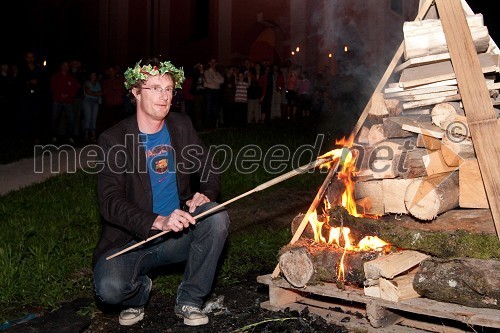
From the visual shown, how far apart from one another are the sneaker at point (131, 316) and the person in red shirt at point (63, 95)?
9896 millimetres

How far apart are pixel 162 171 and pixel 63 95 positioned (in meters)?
10.2

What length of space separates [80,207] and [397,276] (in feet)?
16.7

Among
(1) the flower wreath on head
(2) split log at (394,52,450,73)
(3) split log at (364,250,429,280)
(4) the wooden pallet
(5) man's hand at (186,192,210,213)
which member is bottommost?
(4) the wooden pallet

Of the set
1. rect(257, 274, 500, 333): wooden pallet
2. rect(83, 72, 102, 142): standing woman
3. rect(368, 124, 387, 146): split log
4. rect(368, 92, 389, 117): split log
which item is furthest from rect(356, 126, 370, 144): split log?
rect(83, 72, 102, 142): standing woman

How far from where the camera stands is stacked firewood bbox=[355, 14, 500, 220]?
13.8ft

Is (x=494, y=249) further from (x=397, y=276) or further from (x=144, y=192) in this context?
(x=144, y=192)

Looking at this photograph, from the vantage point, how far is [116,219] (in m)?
4.28

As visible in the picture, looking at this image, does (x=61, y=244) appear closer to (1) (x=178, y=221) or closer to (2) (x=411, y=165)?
(1) (x=178, y=221)

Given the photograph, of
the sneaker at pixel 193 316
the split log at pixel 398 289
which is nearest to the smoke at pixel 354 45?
the sneaker at pixel 193 316

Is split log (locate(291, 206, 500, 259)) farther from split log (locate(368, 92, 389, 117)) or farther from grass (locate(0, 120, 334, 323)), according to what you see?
grass (locate(0, 120, 334, 323))

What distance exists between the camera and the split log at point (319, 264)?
4297mm

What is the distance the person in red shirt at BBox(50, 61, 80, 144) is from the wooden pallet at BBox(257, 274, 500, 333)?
10306 millimetres

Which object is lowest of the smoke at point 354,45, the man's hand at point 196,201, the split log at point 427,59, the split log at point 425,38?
the man's hand at point 196,201

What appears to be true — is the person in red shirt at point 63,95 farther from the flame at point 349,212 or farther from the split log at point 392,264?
the split log at point 392,264
